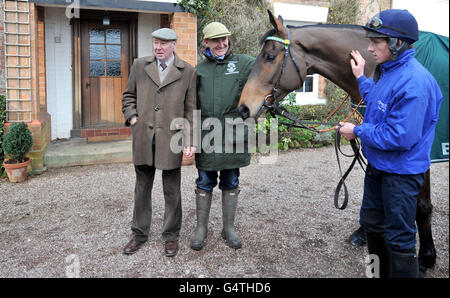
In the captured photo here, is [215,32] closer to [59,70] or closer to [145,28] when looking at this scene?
[145,28]

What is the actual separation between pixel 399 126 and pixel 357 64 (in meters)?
0.95

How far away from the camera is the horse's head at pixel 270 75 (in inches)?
111

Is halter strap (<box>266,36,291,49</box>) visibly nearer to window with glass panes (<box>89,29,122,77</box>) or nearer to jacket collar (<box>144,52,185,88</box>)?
jacket collar (<box>144,52,185,88</box>)

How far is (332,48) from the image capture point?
9.25 ft

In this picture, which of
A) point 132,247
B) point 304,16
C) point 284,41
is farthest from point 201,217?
point 304,16

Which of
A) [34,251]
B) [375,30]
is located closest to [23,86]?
[34,251]

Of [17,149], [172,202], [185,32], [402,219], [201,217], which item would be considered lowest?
[201,217]

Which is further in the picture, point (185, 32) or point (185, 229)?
point (185, 32)

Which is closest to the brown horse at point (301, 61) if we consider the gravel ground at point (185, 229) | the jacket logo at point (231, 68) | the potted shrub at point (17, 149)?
the jacket logo at point (231, 68)

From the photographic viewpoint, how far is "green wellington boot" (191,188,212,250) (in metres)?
3.37

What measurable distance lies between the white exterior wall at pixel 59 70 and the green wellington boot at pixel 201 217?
17.4 ft

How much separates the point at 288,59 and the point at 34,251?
2.94 meters

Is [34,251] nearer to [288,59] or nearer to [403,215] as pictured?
[288,59]

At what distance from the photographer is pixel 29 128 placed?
587 centimetres
